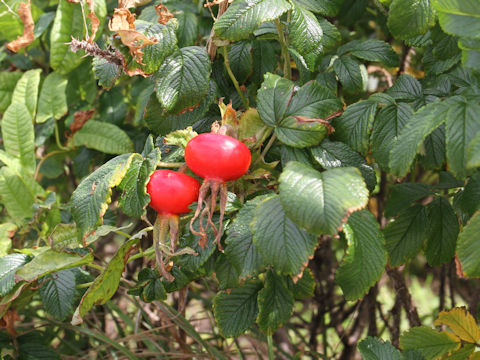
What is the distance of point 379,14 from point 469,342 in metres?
0.77

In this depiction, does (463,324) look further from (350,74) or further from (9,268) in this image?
(9,268)

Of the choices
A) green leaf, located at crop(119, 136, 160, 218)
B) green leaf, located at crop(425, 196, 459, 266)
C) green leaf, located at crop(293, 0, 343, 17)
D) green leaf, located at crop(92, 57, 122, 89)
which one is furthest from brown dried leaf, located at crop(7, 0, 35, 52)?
green leaf, located at crop(425, 196, 459, 266)

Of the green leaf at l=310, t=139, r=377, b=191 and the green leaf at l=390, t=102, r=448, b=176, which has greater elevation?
the green leaf at l=390, t=102, r=448, b=176

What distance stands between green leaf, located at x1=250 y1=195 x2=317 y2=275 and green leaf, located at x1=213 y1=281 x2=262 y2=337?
269mm

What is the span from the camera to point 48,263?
33.6 inches

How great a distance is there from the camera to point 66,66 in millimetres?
1199

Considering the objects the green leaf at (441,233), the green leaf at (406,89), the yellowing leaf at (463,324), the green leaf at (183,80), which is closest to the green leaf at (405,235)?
the green leaf at (441,233)

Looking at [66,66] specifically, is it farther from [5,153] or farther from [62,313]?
[62,313]

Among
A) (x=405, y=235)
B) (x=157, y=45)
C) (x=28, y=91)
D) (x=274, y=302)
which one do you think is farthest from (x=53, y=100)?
(x=405, y=235)

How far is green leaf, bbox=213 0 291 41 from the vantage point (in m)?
0.73

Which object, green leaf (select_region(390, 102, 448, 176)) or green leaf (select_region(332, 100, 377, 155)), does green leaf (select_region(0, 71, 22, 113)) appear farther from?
green leaf (select_region(390, 102, 448, 176))

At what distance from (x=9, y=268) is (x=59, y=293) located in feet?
0.43

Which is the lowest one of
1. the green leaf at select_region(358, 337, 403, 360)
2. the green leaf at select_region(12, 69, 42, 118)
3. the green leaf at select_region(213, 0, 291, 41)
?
the green leaf at select_region(358, 337, 403, 360)

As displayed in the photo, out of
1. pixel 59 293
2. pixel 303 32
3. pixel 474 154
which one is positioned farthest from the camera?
pixel 59 293
